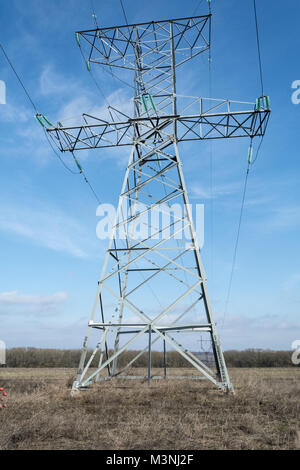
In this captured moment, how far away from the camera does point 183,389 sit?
12.7 meters

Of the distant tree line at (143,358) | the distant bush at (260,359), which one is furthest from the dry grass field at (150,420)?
the distant bush at (260,359)

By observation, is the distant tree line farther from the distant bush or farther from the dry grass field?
the dry grass field

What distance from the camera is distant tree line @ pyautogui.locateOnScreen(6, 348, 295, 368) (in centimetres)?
5159

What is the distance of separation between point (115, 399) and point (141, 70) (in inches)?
592

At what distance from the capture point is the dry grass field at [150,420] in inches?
249

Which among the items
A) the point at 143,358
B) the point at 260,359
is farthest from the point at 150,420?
the point at 260,359

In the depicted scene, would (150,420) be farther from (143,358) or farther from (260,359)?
(260,359)

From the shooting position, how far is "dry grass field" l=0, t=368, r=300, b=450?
6328 mm

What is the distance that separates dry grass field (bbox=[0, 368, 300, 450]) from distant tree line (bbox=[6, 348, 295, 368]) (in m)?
39.0

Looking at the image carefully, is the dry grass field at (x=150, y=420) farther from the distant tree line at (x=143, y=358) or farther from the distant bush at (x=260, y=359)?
the distant bush at (x=260, y=359)

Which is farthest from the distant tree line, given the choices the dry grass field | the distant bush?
the dry grass field

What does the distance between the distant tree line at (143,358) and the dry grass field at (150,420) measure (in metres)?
39.0

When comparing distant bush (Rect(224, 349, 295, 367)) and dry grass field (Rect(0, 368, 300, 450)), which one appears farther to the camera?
distant bush (Rect(224, 349, 295, 367))
